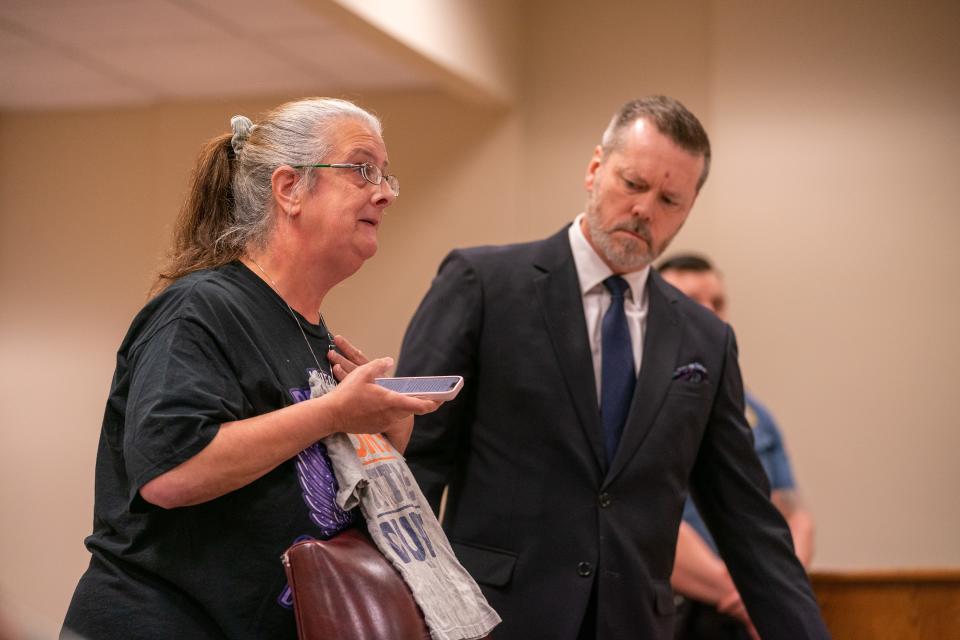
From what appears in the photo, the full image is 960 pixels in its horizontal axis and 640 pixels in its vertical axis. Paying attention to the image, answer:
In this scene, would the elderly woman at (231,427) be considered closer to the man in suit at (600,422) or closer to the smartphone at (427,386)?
the smartphone at (427,386)

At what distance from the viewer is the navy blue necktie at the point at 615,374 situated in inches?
94.7

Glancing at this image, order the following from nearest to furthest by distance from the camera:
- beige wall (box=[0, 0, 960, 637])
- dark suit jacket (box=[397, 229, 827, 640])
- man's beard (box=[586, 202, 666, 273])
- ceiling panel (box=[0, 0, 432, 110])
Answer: dark suit jacket (box=[397, 229, 827, 640]) < man's beard (box=[586, 202, 666, 273]) < ceiling panel (box=[0, 0, 432, 110]) < beige wall (box=[0, 0, 960, 637])

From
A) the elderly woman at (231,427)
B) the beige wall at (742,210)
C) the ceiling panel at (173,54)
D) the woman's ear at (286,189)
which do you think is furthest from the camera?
the beige wall at (742,210)

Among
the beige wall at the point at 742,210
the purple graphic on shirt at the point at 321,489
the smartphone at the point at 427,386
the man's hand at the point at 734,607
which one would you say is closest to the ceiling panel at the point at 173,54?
the beige wall at the point at 742,210

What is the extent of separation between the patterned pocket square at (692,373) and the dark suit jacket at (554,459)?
0.01 metres

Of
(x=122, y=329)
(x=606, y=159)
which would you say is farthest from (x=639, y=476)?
(x=122, y=329)

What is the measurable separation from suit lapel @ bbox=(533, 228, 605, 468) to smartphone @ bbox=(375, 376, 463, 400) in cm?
69

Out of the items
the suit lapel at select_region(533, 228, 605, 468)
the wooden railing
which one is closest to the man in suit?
the suit lapel at select_region(533, 228, 605, 468)

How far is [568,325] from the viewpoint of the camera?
2.44 m

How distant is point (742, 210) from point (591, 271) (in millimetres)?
2797

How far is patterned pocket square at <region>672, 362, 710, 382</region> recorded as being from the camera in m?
2.49

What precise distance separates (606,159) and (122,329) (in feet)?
11.5

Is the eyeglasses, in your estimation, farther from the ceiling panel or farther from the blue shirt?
the blue shirt

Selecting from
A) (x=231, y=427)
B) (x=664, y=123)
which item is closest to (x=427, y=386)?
(x=231, y=427)
